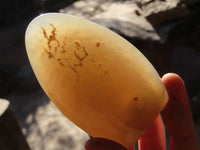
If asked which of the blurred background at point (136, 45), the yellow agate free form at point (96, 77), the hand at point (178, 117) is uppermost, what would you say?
the yellow agate free form at point (96, 77)

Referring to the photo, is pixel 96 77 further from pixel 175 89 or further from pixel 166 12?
pixel 166 12

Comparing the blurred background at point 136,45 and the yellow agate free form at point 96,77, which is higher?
the yellow agate free form at point 96,77

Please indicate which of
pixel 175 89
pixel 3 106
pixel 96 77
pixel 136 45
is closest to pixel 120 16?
pixel 136 45

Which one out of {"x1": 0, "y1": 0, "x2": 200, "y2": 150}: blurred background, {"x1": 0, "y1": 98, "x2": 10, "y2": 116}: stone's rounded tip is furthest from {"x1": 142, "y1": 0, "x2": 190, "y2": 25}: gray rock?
{"x1": 0, "y1": 98, "x2": 10, "y2": 116}: stone's rounded tip

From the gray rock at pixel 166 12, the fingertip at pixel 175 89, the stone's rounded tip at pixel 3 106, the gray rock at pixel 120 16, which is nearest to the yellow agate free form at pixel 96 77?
the fingertip at pixel 175 89

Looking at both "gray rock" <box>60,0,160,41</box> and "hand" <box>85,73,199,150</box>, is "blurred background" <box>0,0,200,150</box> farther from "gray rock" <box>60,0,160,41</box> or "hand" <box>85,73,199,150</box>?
"hand" <box>85,73,199,150</box>

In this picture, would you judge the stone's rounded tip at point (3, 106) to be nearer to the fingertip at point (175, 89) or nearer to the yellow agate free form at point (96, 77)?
the yellow agate free form at point (96, 77)
